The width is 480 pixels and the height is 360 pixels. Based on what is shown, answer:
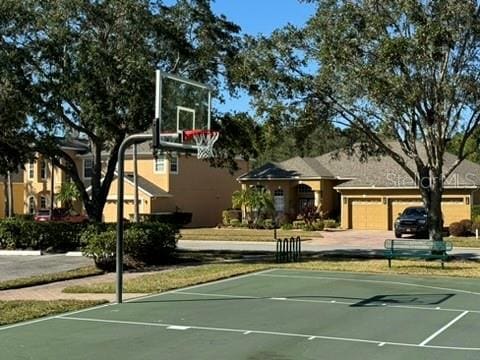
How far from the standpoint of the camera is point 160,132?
14.7 m

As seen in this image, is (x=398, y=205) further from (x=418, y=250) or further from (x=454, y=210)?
(x=418, y=250)

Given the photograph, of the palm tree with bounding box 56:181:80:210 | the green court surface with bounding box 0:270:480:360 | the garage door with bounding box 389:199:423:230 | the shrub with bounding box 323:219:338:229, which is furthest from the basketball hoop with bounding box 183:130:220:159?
the palm tree with bounding box 56:181:80:210

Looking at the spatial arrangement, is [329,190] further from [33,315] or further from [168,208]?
[33,315]

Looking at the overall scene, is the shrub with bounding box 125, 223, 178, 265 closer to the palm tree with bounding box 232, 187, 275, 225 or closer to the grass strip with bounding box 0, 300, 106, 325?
the grass strip with bounding box 0, 300, 106, 325

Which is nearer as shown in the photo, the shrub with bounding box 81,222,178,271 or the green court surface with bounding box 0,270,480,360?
the green court surface with bounding box 0,270,480,360

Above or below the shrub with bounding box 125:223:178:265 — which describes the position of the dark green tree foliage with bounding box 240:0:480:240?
above

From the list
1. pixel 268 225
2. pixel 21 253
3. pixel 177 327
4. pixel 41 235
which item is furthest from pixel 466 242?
pixel 177 327

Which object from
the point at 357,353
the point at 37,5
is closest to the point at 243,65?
the point at 37,5

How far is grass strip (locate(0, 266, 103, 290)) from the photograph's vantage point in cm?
1905

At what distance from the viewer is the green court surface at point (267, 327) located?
10.2 metres

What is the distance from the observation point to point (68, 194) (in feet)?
173

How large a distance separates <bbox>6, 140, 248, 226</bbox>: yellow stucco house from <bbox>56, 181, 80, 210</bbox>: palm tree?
1.65 meters

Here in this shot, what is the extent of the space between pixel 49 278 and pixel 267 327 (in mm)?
10149

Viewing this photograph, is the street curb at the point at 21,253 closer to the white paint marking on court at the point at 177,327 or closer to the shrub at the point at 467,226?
the white paint marking on court at the point at 177,327
